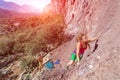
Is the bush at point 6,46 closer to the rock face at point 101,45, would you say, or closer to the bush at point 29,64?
the bush at point 29,64

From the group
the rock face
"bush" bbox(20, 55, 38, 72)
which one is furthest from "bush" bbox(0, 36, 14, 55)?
the rock face

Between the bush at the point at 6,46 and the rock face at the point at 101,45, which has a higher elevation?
the rock face at the point at 101,45

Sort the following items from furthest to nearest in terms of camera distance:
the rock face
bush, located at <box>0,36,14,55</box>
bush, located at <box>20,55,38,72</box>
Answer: bush, located at <box>0,36,14,55</box>
bush, located at <box>20,55,38,72</box>
the rock face

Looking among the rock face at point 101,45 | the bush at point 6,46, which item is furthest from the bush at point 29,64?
the bush at point 6,46

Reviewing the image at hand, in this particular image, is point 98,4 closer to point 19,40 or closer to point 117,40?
point 117,40

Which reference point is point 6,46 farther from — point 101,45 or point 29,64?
point 101,45

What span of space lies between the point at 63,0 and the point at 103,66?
108ft

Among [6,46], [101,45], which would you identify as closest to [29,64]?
[101,45]

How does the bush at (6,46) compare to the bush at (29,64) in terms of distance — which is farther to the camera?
the bush at (6,46)

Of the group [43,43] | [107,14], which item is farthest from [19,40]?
[107,14]

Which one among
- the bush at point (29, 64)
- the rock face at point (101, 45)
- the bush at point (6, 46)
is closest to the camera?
the rock face at point (101, 45)

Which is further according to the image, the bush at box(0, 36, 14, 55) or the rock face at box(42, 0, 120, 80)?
the bush at box(0, 36, 14, 55)

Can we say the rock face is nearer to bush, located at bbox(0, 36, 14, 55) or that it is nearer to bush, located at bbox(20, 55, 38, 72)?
bush, located at bbox(20, 55, 38, 72)

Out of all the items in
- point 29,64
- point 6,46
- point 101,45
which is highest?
point 101,45
